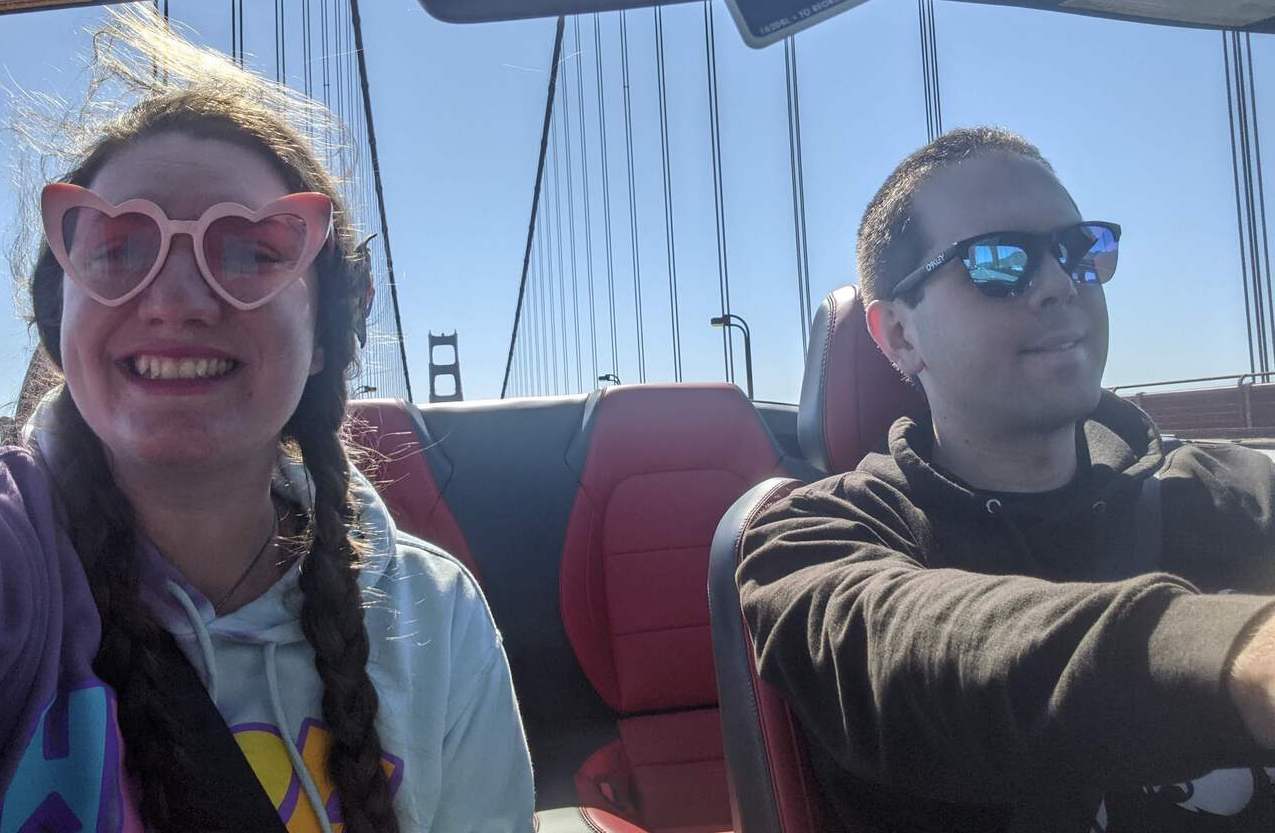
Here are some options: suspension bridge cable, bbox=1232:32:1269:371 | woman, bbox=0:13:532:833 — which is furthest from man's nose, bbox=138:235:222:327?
suspension bridge cable, bbox=1232:32:1269:371

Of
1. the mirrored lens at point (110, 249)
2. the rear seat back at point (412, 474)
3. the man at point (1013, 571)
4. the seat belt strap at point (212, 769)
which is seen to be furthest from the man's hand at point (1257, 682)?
the rear seat back at point (412, 474)

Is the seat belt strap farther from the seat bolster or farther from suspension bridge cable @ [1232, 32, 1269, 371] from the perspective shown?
suspension bridge cable @ [1232, 32, 1269, 371]

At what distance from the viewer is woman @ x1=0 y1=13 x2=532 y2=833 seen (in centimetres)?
79

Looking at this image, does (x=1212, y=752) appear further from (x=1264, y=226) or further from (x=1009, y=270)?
(x=1264, y=226)

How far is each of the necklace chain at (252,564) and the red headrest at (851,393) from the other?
0.94 meters

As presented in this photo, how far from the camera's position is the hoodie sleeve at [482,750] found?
1.04 meters

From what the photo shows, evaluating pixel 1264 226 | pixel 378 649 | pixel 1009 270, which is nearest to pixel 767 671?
pixel 378 649

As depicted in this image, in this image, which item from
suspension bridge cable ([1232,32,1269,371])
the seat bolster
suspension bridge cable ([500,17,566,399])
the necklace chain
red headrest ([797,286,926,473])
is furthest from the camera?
suspension bridge cable ([500,17,566,399])

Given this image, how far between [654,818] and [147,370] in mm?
1665

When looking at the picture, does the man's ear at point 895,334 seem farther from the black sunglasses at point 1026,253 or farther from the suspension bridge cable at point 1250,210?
the suspension bridge cable at point 1250,210

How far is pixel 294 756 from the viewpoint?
36.7 inches

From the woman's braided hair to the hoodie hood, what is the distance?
787 mm

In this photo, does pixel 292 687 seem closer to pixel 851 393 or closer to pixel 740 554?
A: pixel 740 554

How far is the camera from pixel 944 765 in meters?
0.84
